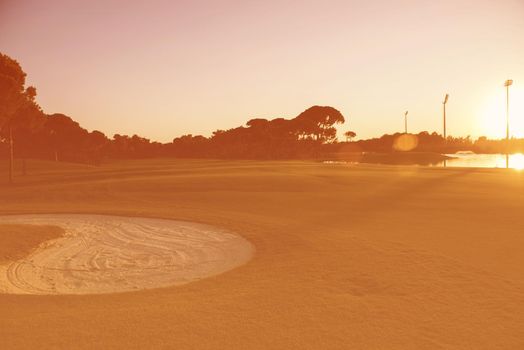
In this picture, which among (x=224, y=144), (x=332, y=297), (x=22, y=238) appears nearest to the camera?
(x=332, y=297)

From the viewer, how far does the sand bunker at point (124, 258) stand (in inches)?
352

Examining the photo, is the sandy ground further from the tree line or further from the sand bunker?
the tree line

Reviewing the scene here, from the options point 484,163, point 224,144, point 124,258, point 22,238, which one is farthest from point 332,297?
point 224,144

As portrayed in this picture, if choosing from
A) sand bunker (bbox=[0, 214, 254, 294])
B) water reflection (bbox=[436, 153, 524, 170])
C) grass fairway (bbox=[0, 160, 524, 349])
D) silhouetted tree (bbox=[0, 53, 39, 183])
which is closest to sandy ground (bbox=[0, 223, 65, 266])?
sand bunker (bbox=[0, 214, 254, 294])

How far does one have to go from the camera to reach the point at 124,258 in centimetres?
1119

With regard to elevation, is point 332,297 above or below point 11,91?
below

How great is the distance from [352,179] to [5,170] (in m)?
38.0

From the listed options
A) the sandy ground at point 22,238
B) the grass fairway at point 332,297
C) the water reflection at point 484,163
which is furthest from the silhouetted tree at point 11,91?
the water reflection at point 484,163

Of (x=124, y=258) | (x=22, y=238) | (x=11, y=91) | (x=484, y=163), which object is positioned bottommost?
(x=124, y=258)

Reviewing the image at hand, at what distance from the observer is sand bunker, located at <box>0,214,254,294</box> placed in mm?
8938

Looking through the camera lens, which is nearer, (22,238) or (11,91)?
(22,238)

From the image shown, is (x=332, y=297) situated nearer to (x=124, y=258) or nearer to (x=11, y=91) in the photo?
(x=124, y=258)

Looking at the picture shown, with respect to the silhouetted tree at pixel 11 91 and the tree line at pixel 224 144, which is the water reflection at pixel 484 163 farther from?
the silhouetted tree at pixel 11 91

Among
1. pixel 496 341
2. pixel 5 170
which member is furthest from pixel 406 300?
pixel 5 170
